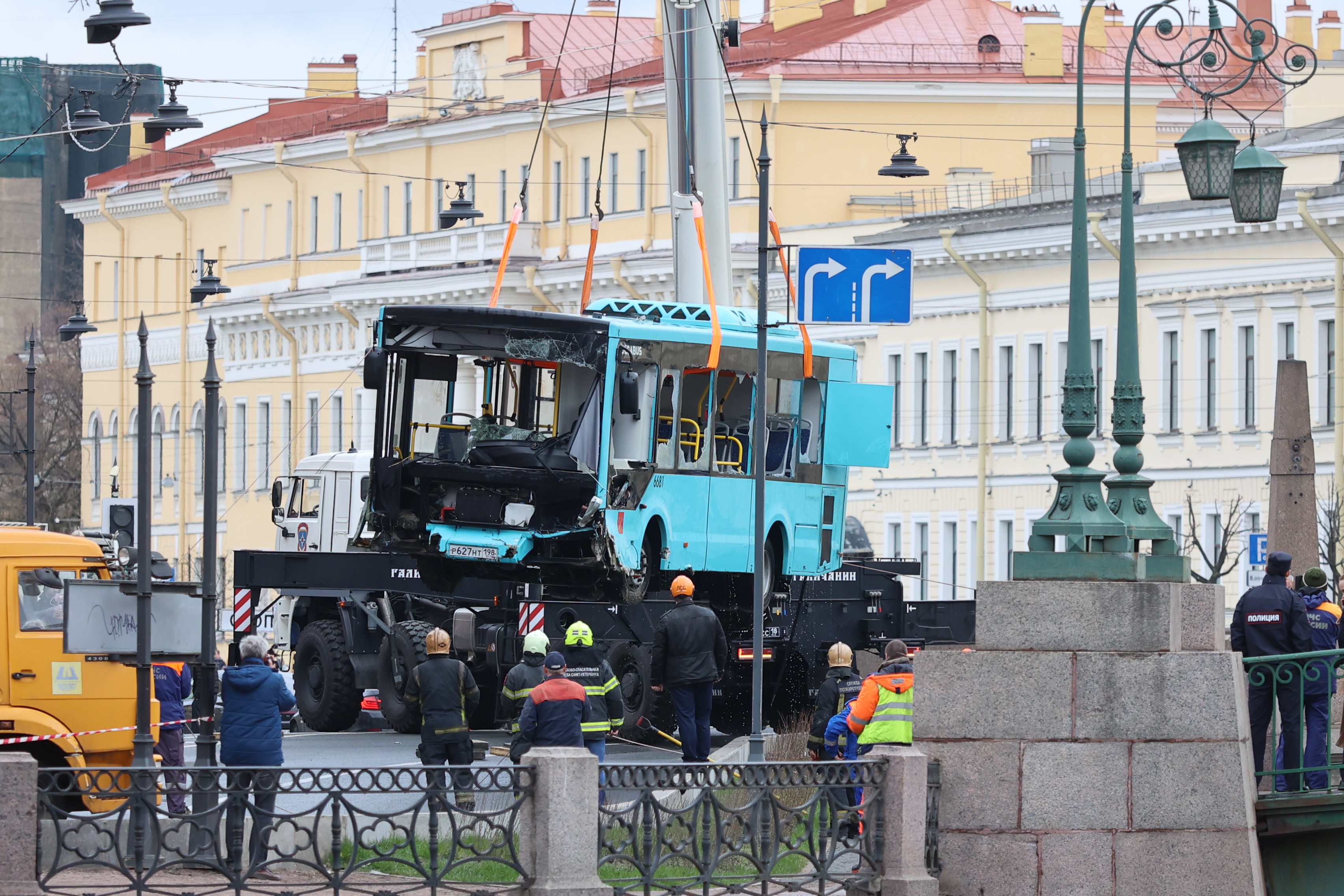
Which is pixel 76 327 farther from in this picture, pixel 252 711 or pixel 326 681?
pixel 252 711

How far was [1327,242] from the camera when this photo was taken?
162ft

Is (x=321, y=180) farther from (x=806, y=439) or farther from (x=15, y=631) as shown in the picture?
(x=15, y=631)

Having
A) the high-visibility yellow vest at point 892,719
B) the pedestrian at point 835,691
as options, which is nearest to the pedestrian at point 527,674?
the pedestrian at point 835,691

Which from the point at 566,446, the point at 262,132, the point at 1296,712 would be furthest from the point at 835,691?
the point at 262,132

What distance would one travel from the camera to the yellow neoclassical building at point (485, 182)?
68562 mm

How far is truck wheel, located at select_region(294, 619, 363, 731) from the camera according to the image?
95.2ft

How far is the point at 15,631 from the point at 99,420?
240 feet

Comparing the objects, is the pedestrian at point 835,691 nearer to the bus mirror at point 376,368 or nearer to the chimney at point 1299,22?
the bus mirror at point 376,368

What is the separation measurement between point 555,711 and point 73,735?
404 cm

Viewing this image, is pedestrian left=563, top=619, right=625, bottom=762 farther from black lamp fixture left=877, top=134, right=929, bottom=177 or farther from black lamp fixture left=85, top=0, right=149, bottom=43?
black lamp fixture left=877, top=134, right=929, bottom=177

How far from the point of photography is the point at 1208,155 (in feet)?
73.0

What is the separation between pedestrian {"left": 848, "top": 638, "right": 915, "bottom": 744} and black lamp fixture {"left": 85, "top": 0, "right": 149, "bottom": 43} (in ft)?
46.4

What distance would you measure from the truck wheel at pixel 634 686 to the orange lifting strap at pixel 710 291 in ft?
8.76

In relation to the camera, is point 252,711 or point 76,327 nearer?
point 252,711
